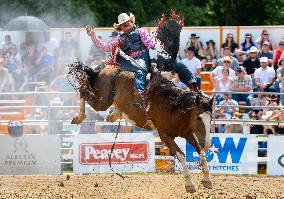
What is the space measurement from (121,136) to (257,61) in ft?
12.1

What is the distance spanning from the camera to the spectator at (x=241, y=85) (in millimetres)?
16250

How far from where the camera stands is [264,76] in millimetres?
16688

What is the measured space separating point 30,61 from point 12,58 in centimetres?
42

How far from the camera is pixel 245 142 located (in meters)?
15.3

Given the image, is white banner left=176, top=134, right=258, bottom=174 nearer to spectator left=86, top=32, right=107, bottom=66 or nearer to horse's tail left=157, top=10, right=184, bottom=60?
spectator left=86, top=32, right=107, bottom=66

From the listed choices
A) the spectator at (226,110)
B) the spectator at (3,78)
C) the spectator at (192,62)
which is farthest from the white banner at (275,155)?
the spectator at (3,78)

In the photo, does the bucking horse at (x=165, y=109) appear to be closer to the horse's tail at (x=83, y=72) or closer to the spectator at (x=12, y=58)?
the horse's tail at (x=83, y=72)

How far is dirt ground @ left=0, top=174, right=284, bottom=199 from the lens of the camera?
40.3ft

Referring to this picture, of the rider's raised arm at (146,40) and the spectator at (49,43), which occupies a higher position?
the spectator at (49,43)

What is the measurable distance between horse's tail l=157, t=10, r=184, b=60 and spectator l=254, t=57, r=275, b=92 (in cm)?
494

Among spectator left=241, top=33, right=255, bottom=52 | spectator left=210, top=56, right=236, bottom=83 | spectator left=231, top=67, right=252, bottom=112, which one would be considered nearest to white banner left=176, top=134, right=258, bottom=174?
spectator left=231, top=67, right=252, bottom=112

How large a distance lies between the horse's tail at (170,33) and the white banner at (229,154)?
146 inches

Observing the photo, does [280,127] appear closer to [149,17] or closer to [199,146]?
[199,146]

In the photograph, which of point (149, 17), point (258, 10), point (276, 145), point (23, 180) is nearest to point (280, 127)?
point (276, 145)
